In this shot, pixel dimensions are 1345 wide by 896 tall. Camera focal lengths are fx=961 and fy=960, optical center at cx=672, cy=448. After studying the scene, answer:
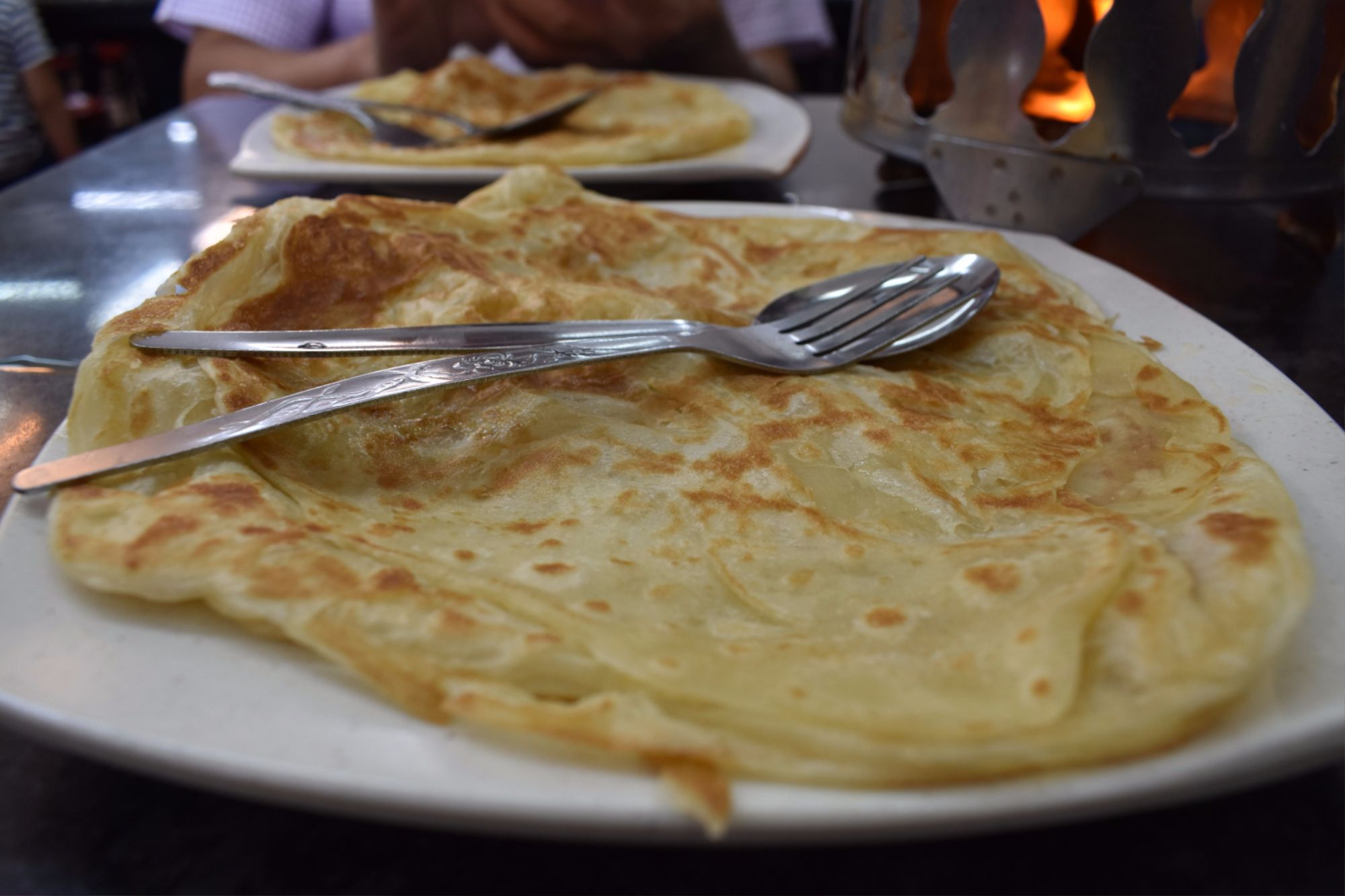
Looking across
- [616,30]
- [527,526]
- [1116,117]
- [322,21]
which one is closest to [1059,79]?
[1116,117]

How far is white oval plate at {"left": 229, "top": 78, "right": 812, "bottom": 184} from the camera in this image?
6.53ft

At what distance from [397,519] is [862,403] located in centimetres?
54

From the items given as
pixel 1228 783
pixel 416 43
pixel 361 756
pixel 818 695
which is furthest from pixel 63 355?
pixel 416 43

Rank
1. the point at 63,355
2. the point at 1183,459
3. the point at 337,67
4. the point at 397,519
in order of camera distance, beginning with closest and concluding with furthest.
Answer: the point at 397,519 < the point at 1183,459 < the point at 63,355 < the point at 337,67

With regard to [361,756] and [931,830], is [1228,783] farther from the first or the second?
[361,756]

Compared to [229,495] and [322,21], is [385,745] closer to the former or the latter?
[229,495]

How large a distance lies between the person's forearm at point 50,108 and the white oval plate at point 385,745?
389cm

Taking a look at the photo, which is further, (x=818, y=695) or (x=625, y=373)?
(x=625, y=373)

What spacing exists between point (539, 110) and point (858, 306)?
1.72 m

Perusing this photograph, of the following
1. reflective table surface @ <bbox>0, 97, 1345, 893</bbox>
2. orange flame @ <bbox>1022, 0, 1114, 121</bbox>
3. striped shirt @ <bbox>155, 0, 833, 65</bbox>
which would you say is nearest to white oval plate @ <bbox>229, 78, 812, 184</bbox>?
orange flame @ <bbox>1022, 0, 1114, 121</bbox>

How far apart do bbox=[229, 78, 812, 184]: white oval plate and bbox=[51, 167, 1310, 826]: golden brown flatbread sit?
0.63 m

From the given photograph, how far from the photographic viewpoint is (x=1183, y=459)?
1.00 meters

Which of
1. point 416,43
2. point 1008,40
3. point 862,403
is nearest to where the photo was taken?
point 862,403

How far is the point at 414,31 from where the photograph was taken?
3.27 m
